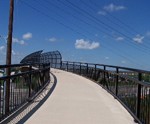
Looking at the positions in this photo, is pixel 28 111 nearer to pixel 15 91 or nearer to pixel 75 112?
pixel 15 91

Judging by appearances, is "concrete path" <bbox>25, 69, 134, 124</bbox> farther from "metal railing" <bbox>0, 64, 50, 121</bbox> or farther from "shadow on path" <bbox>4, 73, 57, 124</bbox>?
"metal railing" <bbox>0, 64, 50, 121</bbox>

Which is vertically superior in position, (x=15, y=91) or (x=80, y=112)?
(x=15, y=91)

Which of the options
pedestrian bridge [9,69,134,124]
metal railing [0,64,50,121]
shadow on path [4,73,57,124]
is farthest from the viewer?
pedestrian bridge [9,69,134,124]

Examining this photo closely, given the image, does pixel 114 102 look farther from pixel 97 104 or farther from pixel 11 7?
pixel 11 7

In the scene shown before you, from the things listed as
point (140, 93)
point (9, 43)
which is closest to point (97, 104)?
point (140, 93)

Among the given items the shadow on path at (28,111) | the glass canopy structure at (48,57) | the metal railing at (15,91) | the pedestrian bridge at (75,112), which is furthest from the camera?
the glass canopy structure at (48,57)

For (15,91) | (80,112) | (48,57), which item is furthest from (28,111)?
(48,57)

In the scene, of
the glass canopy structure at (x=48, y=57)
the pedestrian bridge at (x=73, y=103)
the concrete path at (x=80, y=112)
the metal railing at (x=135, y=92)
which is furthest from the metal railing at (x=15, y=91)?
the glass canopy structure at (x=48, y=57)

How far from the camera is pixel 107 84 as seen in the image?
19000 mm

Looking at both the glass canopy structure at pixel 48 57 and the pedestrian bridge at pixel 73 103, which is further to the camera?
the glass canopy structure at pixel 48 57

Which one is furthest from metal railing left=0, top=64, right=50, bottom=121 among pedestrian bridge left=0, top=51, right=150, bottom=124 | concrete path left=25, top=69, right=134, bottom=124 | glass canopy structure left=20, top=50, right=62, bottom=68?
glass canopy structure left=20, top=50, right=62, bottom=68

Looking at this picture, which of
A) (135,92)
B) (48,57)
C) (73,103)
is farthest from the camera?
(48,57)

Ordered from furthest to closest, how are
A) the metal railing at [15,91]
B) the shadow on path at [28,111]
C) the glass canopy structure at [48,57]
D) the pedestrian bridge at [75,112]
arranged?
the glass canopy structure at [48,57], the pedestrian bridge at [75,112], the shadow on path at [28,111], the metal railing at [15,91]

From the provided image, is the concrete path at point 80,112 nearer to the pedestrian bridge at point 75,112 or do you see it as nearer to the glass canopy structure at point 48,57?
the pedestrian bridge at point 75,112
